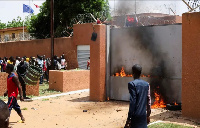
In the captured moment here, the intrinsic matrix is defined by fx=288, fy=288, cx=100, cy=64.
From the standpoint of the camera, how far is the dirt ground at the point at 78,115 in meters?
7.51

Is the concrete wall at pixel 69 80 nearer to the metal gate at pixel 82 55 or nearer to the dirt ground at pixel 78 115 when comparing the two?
the dirt ground at pixel 78 115

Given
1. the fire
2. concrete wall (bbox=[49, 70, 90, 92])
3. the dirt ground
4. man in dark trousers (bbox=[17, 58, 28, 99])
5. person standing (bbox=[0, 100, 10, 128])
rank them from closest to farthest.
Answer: person standing (bbox=[0, 100, 10, 128]) < the dirt ground < the fire < man in dark trousers (bbox=[17, 58, 28, 99]) < concrete wall (bbox=[49, 70, 90, 92])

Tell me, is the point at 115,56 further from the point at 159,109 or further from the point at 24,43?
the point at 24,43

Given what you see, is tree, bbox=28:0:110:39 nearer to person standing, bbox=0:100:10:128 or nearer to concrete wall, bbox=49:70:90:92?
concrete wall, bbox=49:70:90:92

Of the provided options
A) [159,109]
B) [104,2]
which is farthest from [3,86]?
[104,2]

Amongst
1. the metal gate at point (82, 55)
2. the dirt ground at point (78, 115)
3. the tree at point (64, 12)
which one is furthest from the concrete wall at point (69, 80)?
the tree at point (64, 12)

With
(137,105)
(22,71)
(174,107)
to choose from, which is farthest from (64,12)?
(137,105)

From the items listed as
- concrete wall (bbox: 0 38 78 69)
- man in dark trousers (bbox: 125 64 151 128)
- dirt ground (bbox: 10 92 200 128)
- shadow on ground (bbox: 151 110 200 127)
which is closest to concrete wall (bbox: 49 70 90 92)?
dirt ground (bbox: 10 92 200 128)

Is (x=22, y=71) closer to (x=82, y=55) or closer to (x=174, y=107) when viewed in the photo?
(x=174, y=107)

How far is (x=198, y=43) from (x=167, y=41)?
193cm

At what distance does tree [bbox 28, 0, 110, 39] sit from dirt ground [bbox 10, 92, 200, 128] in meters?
14.5

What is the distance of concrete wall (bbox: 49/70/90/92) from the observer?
13.7m

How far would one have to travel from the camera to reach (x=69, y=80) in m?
13.9

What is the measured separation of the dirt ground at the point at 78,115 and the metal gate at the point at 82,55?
7.82m
